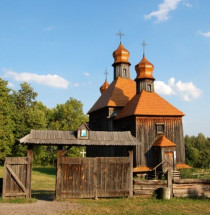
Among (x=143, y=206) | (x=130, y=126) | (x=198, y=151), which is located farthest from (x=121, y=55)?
(x=198, y=151)

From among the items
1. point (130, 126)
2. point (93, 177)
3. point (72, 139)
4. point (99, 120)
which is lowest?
point (93, 177)

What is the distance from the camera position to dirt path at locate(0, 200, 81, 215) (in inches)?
440

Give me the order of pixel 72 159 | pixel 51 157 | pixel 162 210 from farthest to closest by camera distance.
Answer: pixel 51 157, pixel 72 159, pixel 162 210

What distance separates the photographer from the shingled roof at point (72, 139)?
1428 centimetres

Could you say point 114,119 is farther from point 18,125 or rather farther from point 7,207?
point 18,125

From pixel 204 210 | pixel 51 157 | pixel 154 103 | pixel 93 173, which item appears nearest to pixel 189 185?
pixel 204 210

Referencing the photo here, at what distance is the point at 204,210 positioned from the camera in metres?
12.1

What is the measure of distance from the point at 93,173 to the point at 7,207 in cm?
471

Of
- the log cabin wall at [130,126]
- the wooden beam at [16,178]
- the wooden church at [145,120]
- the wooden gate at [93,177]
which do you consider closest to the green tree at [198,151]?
the wooden church at [145,120]

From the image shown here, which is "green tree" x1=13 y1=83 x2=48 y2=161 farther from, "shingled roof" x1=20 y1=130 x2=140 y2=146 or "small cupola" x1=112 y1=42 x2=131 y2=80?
"shingled roof" x1=20 y1=130 x2=140 y2=146

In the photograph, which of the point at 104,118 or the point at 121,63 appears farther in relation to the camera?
the point at 121,63

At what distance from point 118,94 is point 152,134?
23.7 feet

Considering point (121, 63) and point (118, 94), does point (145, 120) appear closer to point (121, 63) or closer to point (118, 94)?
point (118, 94)

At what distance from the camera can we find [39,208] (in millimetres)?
12133
